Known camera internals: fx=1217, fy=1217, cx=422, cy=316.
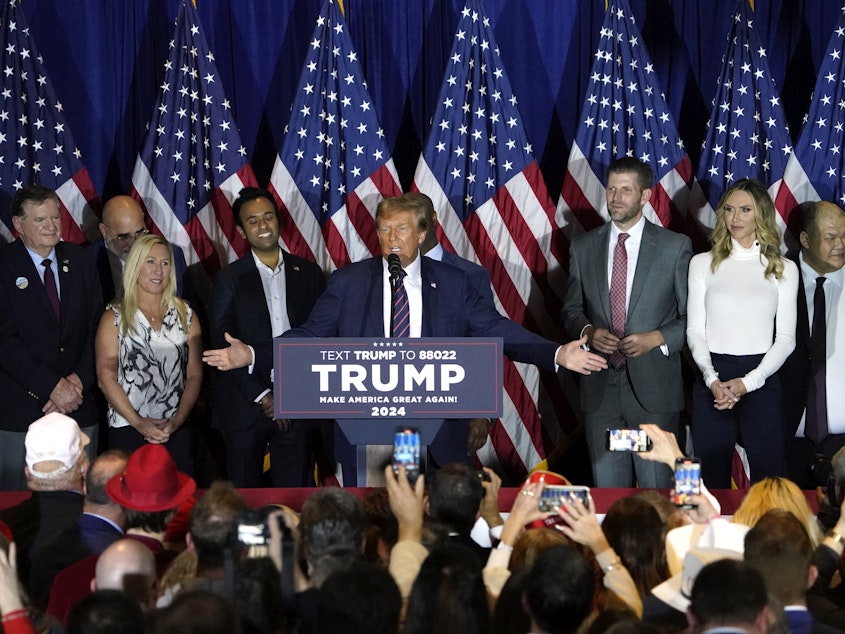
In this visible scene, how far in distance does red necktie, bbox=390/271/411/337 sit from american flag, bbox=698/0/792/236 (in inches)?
91.5

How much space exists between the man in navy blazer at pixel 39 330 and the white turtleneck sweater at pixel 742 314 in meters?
2.84

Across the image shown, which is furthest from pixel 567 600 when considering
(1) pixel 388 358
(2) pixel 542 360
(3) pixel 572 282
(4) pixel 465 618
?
(3) pixel 572 282

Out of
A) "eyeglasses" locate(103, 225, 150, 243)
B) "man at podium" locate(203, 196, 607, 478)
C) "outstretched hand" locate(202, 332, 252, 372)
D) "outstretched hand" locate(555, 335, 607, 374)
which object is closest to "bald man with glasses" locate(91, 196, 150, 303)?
"eyeglasses" locate(103, 225, 150, 243)

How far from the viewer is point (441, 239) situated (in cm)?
657

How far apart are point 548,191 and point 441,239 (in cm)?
90

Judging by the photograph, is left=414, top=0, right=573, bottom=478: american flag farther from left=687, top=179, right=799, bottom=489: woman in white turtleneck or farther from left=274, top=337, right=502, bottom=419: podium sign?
left=274, top=337, right=502, bottom=419: podium sign

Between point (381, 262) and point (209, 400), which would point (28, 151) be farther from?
point (381, 262)

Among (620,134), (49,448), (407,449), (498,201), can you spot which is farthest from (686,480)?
(620,134)

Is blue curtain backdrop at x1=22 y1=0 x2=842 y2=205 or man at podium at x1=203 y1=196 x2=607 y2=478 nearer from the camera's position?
man at podium at x1=203 y1=196 x2=607 y2=478

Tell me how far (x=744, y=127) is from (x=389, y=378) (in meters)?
3.23

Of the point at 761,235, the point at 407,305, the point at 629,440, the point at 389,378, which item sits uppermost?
the point at 761,235

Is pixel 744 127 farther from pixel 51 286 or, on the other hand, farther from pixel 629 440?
pixel 51 286

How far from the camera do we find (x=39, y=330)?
18.7 feet

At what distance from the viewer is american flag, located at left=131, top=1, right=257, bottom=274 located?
6.61 metres
